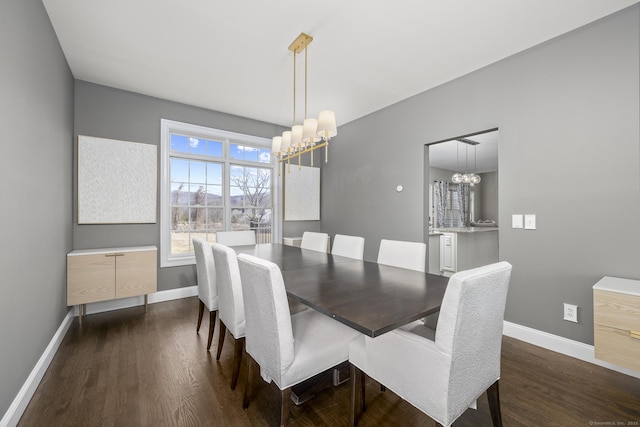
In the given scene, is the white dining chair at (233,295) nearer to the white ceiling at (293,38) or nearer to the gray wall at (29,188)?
the gray wall at (29,188)

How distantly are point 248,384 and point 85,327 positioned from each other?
2.40m

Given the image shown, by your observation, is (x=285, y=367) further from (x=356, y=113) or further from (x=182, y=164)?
(x=356, y=113)

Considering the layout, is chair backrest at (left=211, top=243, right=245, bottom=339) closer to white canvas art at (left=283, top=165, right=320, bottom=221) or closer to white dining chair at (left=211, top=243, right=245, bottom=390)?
white dining chair at (left=211, top=243, right=245, bottom=390)

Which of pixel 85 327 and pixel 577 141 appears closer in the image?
pixel 577 141

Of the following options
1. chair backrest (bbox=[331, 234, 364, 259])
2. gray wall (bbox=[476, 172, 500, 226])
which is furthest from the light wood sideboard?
gray wall (bbox=[476, 172, 500, 226])

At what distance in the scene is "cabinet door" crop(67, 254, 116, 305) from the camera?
2787 millimetres

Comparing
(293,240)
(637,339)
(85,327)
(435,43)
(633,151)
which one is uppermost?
(435,43)

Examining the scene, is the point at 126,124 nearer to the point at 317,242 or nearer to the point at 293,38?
the point at 293,38

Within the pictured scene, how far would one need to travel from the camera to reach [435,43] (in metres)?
2.47

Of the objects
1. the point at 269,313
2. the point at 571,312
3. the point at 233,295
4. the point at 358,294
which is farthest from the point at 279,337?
the point at 571,312

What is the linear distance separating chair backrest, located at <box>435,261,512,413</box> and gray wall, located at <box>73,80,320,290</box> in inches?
147

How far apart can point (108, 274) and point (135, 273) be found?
25 cm

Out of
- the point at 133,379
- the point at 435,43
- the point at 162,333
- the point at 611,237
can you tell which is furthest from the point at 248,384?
the point at 435,43

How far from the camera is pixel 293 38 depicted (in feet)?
7.92
